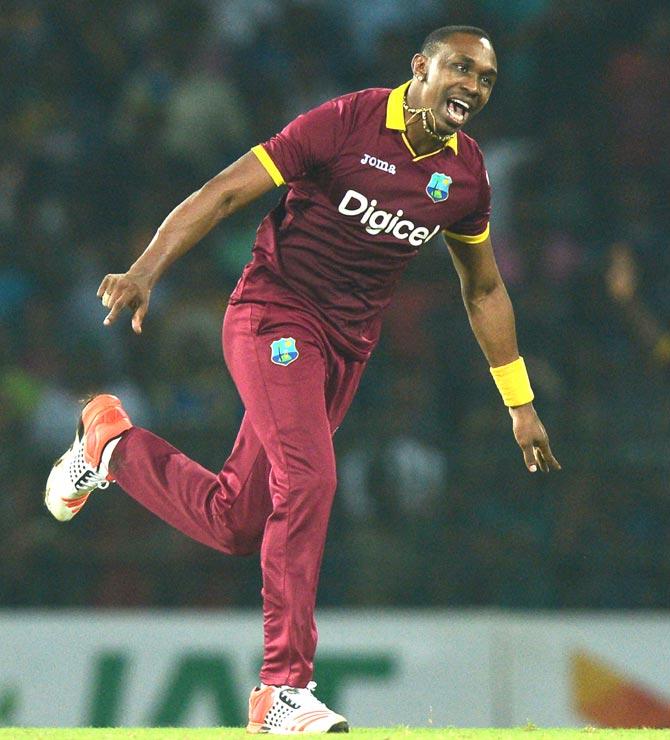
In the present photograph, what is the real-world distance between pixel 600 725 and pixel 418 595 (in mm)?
1087

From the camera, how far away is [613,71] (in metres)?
10.3

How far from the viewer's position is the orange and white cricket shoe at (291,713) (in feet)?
14.9

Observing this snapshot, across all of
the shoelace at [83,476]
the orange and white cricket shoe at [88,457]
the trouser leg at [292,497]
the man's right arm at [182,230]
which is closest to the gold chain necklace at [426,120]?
the man's right arm at [182,230]

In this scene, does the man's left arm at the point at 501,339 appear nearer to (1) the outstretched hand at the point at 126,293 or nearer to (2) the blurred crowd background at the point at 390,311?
(1) the outstretched hand at the point at 126,293

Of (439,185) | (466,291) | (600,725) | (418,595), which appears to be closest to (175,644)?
(418,595)

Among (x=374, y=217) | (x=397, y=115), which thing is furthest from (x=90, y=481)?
(x=397, y=115)

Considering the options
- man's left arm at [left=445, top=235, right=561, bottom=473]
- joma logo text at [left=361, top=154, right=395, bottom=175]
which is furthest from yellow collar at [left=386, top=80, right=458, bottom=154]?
man's left arm at [left=445, top=235, right=561, bottom=473]

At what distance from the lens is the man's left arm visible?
5.38 metres

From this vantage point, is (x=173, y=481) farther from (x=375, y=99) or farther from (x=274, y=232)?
(x=375, y=99)

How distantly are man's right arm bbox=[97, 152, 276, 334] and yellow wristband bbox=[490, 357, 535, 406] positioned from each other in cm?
119

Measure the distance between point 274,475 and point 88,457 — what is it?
101 centimetres

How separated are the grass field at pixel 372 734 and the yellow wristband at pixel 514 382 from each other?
1.12m

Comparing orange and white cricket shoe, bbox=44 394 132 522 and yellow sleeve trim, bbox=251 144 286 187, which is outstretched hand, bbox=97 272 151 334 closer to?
yellow sleeve trim, bbox=251 144 286 187

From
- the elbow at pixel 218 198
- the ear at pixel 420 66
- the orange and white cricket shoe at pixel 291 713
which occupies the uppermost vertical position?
the ear at pixel 420 66
